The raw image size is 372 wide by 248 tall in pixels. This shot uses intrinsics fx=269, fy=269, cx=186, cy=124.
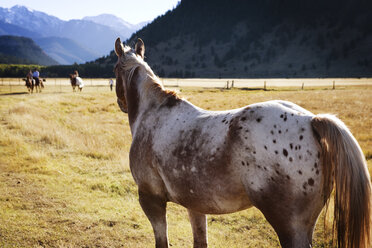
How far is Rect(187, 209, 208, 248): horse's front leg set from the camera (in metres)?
3.85

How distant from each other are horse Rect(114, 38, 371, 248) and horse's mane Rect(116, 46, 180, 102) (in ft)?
2.21

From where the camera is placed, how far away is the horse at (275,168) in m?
2.30

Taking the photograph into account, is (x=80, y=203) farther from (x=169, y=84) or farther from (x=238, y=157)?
(x=169, y=84)

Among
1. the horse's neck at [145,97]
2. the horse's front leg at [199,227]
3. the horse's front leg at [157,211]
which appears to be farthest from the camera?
the horse's front leg at [199,227]

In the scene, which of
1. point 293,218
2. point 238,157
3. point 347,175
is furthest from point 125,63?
point 347,175

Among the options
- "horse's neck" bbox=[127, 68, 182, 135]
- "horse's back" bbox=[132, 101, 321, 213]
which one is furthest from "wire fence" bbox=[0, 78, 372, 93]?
"horse's back" bbox=[132, 101, 321, 213]

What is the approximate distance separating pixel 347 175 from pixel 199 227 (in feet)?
7.41

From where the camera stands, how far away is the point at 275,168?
2.35 metres

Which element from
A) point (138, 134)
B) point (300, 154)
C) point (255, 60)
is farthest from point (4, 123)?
point (255, 60)

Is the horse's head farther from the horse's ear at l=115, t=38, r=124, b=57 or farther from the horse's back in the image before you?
the horse's back

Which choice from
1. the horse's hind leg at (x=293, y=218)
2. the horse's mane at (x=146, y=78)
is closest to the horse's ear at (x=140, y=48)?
the horse's mane at (x=146, y=78)

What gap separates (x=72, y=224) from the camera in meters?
5.38

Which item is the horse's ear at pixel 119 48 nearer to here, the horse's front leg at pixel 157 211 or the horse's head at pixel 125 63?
the horse's head at pixel 125 63

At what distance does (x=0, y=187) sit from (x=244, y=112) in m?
6.89
